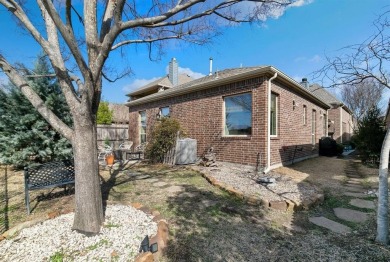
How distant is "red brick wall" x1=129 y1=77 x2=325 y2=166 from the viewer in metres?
6.82

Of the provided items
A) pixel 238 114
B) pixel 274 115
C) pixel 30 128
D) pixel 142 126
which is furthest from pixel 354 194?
pixel 142 126

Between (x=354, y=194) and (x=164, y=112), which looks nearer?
(x=354, y=194)

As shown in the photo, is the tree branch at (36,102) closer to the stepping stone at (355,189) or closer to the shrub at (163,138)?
the shrub at (163,138)

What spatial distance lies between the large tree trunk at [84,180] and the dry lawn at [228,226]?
108 cm

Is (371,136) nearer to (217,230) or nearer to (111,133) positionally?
(217,230)

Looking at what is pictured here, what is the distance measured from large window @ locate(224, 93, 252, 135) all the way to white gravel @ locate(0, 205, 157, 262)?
506cm

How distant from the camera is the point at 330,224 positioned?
335 centimetres

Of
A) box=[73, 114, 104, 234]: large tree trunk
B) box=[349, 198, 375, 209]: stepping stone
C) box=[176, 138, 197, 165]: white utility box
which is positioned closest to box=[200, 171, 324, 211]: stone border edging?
box=[349, 198, 375, 209]: stepping stone

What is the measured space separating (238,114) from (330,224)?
15.5 feet

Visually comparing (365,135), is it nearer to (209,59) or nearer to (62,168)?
(209,59)

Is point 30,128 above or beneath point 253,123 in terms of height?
beneath

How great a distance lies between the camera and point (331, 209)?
3.99 metres

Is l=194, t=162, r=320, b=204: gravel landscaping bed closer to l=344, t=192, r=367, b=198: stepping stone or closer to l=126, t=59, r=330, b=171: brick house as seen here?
l=344, t=192, r=367, b=198: stepping stone

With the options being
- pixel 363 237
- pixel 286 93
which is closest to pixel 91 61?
pixel 363 237
